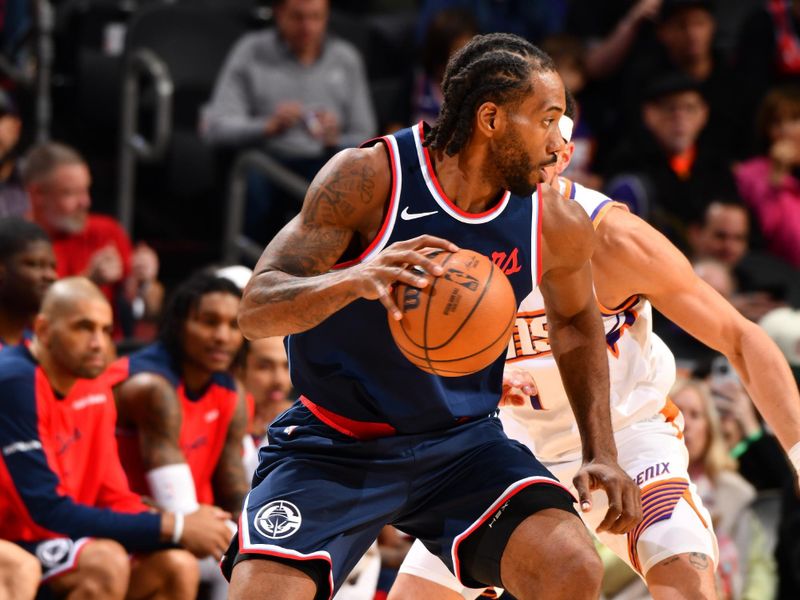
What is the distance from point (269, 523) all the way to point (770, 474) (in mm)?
3860

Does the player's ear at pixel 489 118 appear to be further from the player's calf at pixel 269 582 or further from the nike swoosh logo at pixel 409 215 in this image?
the player's calf at pixel 269 582

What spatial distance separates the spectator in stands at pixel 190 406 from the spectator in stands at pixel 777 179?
148 inches

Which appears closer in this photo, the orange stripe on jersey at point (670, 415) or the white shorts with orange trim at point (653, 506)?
the white shorts with orange trim at point (653, 506)

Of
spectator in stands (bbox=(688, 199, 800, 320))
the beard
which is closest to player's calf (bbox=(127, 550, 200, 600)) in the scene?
the beard

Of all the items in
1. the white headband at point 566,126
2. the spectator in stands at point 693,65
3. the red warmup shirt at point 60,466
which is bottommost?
the red warmup shirt at point 60,466

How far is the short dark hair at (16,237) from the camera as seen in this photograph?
561 centimetres

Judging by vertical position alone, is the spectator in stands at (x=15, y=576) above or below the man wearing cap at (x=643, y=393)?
below

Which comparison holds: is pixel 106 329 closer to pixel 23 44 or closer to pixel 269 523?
pixel 269 523

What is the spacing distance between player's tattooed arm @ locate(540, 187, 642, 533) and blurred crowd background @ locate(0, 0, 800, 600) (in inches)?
99.3

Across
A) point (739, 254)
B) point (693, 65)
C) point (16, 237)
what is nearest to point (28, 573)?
point (16, 237)

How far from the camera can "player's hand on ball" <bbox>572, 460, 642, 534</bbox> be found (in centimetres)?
370

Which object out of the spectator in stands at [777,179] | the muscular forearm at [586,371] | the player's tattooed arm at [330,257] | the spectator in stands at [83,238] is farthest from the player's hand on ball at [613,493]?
the spectator in stands at [777,179]

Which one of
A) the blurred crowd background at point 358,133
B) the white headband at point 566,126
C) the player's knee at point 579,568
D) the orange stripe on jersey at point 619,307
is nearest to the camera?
the player's knee at point 579,568

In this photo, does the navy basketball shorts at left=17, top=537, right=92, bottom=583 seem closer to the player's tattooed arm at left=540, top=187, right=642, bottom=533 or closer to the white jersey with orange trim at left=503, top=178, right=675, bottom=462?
the white jersey with orange trim at left=503, top=178, right=675, bottom=462
